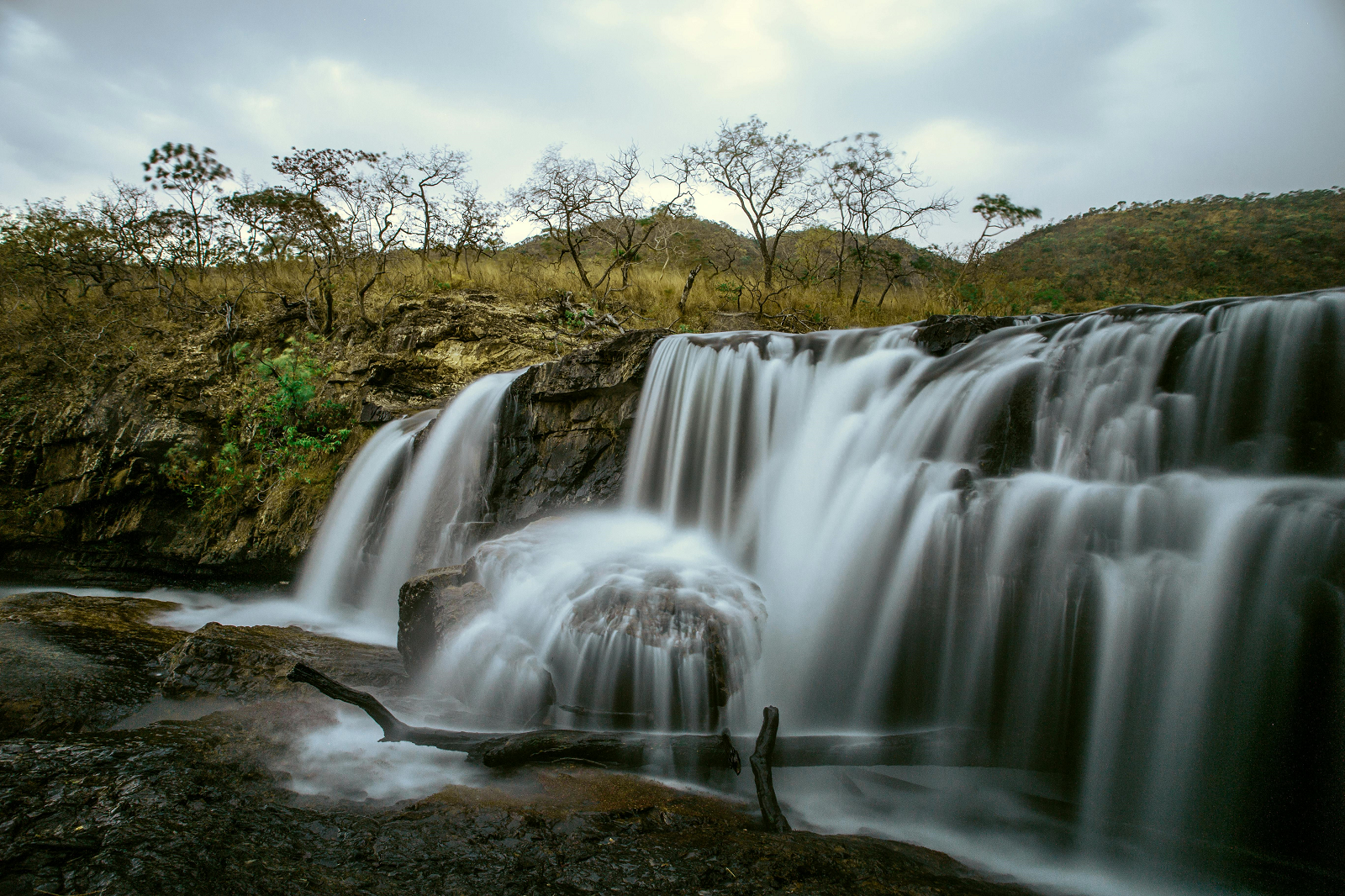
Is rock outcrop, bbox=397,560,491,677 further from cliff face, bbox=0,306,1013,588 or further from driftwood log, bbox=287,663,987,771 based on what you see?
cliff face, bbox=0,306,1013,588

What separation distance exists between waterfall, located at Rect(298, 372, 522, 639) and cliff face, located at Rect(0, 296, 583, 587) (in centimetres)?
86

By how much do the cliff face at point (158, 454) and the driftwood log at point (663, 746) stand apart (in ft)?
20.9

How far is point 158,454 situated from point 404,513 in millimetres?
4724

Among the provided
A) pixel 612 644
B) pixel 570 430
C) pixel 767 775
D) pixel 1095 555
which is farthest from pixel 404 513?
pixel 1095 555

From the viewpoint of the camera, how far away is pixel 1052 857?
9.94ft

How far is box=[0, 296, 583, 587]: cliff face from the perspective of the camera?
8961 millimetres

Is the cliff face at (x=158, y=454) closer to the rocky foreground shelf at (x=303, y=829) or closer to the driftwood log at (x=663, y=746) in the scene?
the rocky foreground shelf at (x=303, y=829)

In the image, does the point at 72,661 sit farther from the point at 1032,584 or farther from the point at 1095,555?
the point at 1095,555

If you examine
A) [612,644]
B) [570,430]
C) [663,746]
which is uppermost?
[570,430]

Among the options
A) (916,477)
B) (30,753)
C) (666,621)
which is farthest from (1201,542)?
(30,753)

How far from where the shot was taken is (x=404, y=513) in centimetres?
783

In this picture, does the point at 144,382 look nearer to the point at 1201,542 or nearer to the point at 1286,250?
the point at 1201,542

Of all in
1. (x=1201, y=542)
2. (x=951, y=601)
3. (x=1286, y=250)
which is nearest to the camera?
(x=1201, y=542)

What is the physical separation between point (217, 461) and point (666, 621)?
884 cm
